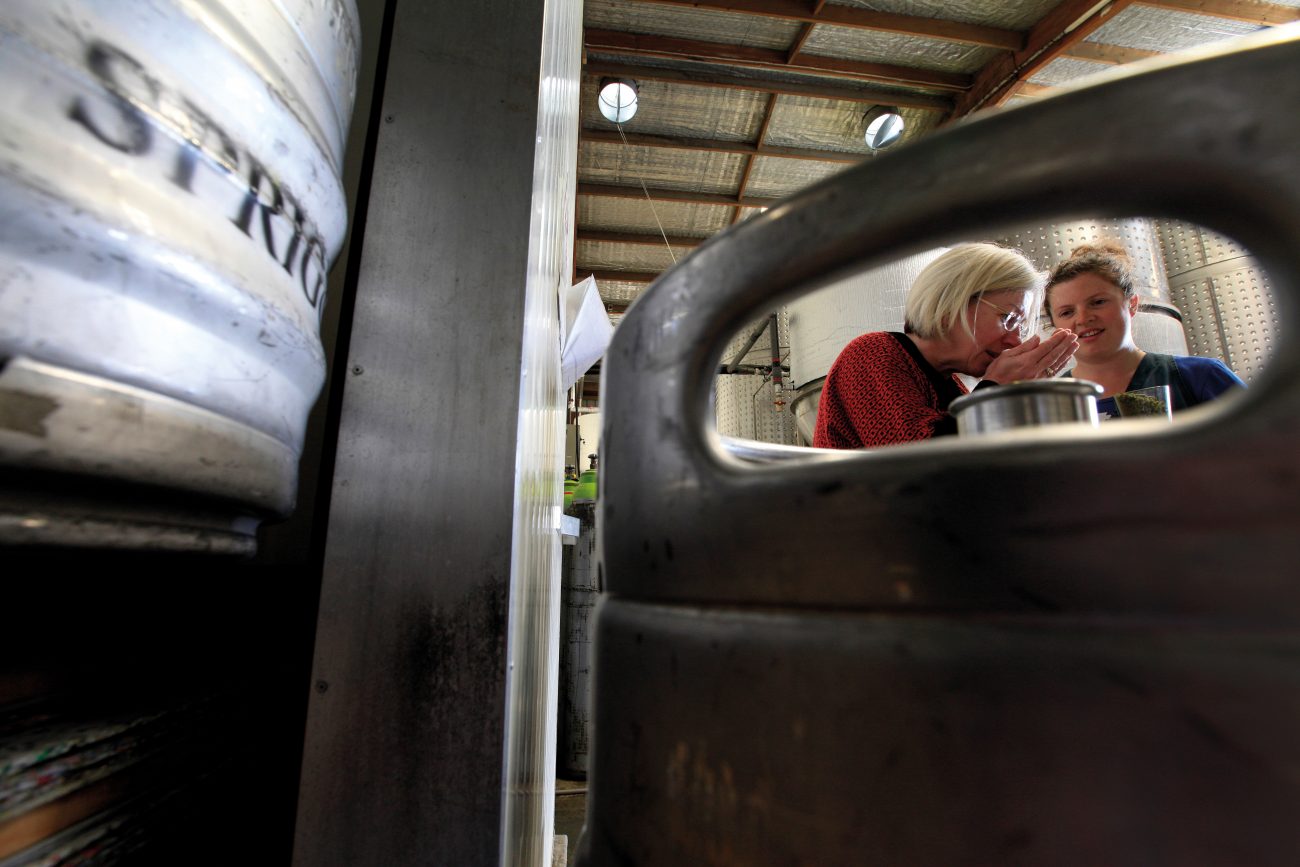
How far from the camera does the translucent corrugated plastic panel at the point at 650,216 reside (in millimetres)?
4738

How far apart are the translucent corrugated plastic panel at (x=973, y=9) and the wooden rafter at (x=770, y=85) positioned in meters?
0.54

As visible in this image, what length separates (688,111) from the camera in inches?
153

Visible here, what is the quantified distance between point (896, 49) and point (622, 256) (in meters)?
2.72

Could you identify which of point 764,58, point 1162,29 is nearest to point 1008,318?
point 764,58

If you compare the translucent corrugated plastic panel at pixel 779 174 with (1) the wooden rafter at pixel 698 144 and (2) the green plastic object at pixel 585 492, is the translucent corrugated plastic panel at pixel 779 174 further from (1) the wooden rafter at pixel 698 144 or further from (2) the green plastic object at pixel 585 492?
(2) the green plastic object at pixel 585 492

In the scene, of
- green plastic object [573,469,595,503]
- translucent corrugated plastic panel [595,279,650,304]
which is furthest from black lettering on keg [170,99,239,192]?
translucent corrugated plastic panel [595,279,650,304]

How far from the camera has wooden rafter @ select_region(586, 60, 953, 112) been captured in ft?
11.6

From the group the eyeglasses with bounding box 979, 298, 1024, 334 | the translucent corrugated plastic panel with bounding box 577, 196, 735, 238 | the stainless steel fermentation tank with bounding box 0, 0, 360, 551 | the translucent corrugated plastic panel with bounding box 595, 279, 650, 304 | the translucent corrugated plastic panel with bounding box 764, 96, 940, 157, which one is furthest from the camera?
the translucent corrugated plastic panel with bounding box 595, 279, 650, 304

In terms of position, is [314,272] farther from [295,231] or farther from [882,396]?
[882,396]

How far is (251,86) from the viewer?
1.42ft

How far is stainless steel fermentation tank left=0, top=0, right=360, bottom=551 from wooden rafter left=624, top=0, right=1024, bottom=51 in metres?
3.19

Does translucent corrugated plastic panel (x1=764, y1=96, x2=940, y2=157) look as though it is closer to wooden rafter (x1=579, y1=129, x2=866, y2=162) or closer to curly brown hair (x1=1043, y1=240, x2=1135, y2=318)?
wooden rafter (x1=579, y1=129, x2=866, y2=162)

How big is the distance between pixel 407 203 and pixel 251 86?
0.30 meters

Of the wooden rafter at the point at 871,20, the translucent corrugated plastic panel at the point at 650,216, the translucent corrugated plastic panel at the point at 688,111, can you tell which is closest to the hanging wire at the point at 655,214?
the translucent corrugated plastic panel at the point at 650,216
